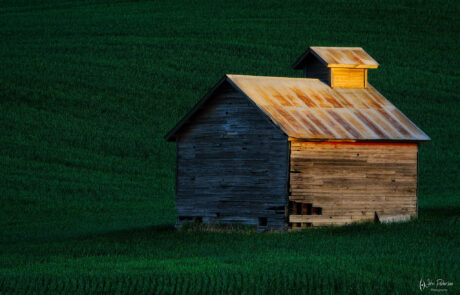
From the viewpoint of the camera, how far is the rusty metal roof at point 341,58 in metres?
36.3

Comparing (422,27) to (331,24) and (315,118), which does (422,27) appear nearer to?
(331,24)

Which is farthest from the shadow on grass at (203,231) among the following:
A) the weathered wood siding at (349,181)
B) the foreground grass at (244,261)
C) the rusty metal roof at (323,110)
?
the rusty metal roof at (323,110)

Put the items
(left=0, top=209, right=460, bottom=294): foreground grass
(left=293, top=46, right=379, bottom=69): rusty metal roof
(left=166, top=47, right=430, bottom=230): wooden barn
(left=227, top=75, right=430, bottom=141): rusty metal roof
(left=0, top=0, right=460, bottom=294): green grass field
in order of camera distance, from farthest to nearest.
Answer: (left=293, top=46, right=379, bottom=69): rusty metal roof → (left=227, top=75, right=430, bottom=141): rusty metal roof → (left=166, top=47, right=430, bottom=230): wooden barn → (left=0, top=0, right=460, bottom=294): green grass field → (left=0, top=209, right=460, bottom=294): foreground grass

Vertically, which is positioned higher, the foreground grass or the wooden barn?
the wooden barn

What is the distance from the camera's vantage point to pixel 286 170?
30875mm

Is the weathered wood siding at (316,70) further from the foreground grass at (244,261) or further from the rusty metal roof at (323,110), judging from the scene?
the foreground grass at (244,261)

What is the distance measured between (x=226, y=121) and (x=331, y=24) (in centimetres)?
4434

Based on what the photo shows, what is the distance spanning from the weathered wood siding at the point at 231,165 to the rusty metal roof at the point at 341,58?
17.9 feet

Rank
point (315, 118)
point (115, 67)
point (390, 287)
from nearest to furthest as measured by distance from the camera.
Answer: point (390, 287) < point (315, 118) < point (115, 67)

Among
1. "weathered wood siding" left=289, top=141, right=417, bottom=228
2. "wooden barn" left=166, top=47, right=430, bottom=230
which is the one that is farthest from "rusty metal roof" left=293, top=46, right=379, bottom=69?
"weathered wood siding" left=289, top=141, right=417, bottom=228

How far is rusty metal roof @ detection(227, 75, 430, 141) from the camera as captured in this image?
31500 mm

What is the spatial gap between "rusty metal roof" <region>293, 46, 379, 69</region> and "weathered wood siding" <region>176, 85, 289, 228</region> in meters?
5.47

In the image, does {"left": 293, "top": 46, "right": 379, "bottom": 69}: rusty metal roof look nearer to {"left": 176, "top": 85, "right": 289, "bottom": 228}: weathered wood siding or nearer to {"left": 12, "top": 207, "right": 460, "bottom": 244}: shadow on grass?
{"left": 176, "top": 85, "right": 289, "bottom": 228}: weathered wood siding

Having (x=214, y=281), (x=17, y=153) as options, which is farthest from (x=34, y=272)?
(x=17, y=153)
